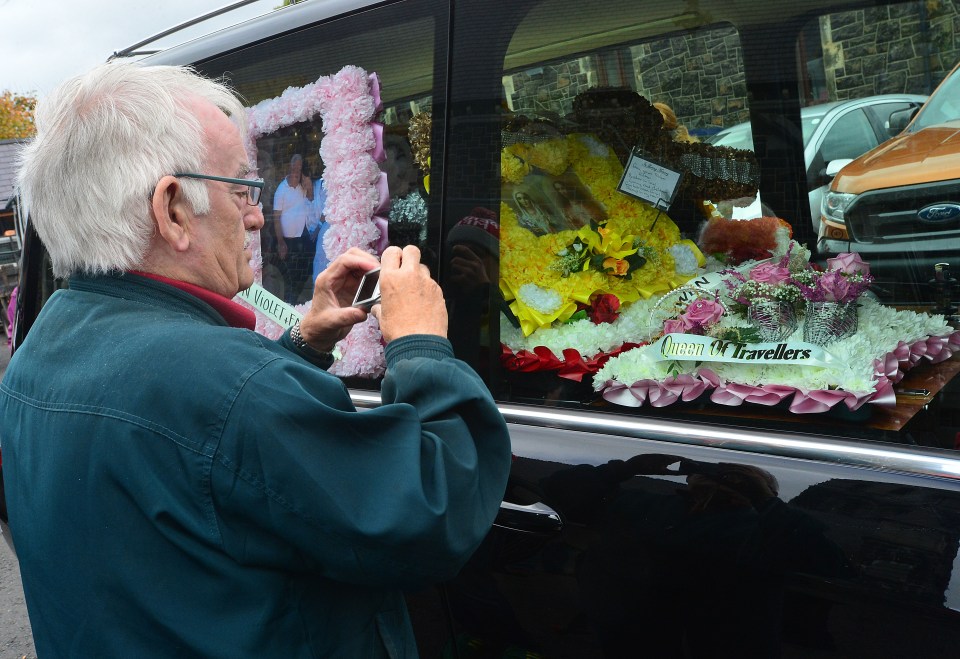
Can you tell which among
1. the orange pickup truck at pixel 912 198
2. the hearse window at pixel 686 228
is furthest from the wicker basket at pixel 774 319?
the orange pickup truck at pixel 912 198

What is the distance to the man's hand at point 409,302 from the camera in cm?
123

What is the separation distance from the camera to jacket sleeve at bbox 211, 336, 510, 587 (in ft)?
3.26

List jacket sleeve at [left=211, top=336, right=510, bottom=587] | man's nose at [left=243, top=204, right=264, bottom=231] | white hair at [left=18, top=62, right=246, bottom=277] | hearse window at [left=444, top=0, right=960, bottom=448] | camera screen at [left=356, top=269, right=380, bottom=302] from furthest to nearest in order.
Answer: hearse window at [left=444, top=0, right=960, bottom=448]
camera screen at [left=356, top=269, right=380, bottom=302]
man's nose at [left=243, top=204, right=264, bottom=231]
white hair at [left=18, top=62, right=246, bottom=277]
jacket sleeve at [left=211, top=336, right=510, bottom=587]

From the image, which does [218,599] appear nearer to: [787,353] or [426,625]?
[426,625]

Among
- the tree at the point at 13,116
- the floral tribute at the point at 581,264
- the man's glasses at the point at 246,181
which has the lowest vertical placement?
the floral tribute at the point at 581,264

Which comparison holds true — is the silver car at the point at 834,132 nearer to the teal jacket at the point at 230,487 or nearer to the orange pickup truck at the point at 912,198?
the orange pickup truck at the point at 912,198

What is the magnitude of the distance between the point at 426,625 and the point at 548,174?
113 cm

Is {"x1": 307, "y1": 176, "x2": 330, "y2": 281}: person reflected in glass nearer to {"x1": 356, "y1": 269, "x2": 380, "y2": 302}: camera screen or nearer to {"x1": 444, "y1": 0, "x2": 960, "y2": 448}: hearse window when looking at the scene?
{"x1": 444, "y1": 0, "x2": 960, "y2": 448}: hearse window

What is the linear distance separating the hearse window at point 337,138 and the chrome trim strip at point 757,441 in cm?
45

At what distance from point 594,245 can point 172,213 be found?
1.25 meters

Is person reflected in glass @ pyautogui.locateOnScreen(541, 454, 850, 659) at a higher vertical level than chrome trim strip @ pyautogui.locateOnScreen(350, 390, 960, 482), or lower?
lower

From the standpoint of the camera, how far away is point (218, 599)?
1.05 meters

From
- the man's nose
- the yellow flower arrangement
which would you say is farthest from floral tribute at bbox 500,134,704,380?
the man's nose

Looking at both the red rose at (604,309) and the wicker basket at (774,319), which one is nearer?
the wicker basket at (774,319)
